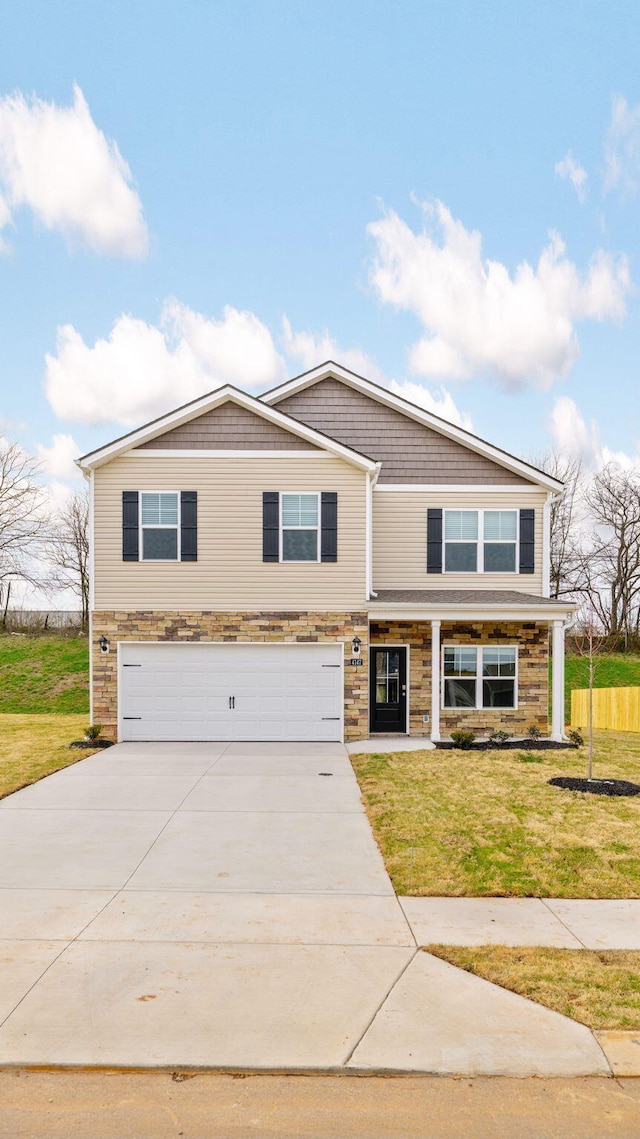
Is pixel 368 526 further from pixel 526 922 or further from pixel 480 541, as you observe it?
pixel 526 922

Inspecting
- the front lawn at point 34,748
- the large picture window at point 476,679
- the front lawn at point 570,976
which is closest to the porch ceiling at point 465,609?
the large picture window at point 476,679

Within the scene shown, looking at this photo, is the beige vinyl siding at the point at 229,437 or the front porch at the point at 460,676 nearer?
the beige vinyl siding at the point at 229,437

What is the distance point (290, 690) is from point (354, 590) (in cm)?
251

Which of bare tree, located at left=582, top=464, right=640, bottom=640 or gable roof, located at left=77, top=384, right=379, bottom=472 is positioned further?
bare tree, located at left=582, top=464, right=640, bottom=640

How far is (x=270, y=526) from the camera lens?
1535cm

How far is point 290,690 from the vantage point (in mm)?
15281

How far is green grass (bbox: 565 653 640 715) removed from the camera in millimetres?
29016

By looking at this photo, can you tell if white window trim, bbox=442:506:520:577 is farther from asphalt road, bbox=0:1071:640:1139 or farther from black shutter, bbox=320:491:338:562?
asphalt road, bbox=0:1071:640:1139

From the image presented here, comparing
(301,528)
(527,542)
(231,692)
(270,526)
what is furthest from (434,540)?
(231,692)

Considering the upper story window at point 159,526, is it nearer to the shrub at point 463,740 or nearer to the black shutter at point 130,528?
the black shutter at point 130,528

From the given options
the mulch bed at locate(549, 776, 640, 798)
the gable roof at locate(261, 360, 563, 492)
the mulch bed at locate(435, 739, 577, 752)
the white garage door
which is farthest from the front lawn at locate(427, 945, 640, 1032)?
the gable roof at locate(261, 360, 563, 492)

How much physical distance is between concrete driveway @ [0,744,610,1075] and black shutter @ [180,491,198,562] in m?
6.75

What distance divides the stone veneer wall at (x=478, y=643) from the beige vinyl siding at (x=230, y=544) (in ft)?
5.71

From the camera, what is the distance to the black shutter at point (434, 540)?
54.5ft
